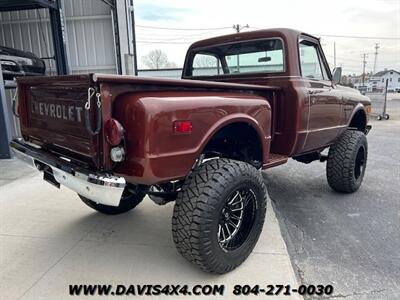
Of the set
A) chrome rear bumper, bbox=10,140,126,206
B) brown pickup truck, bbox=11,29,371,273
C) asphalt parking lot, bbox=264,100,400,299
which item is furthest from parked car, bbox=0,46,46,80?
asphalt parking lot, bbox=264,100,400,299

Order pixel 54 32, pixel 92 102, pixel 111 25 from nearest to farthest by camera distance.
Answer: pixel 92 102
pixel 54 32
pixel 111 25

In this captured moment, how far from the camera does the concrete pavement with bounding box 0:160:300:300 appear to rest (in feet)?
8.21

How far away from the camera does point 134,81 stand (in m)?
2.08

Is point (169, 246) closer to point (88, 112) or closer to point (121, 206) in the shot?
point (121, 206)

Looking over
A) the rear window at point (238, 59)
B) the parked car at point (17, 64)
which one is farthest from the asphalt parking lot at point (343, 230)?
the parked car at point (17, 64)

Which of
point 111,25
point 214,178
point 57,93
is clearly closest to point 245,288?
point 214,178

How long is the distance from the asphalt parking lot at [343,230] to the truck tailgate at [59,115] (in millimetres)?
1912

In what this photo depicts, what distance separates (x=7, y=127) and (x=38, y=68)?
2401 mm

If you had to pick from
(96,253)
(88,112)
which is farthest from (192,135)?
(96,253)

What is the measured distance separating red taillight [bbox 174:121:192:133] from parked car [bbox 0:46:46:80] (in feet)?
19.9

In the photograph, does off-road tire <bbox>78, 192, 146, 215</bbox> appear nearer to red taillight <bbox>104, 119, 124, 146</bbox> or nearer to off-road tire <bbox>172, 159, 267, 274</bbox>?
off-road tire <bbox>172, 159, 267, 274</bbox>

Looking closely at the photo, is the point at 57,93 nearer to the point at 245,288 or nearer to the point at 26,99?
the point at 26,99

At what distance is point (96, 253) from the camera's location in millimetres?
2906

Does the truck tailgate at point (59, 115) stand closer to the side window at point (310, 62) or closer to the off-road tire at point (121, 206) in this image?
the off-road tire at point (121, 206)
